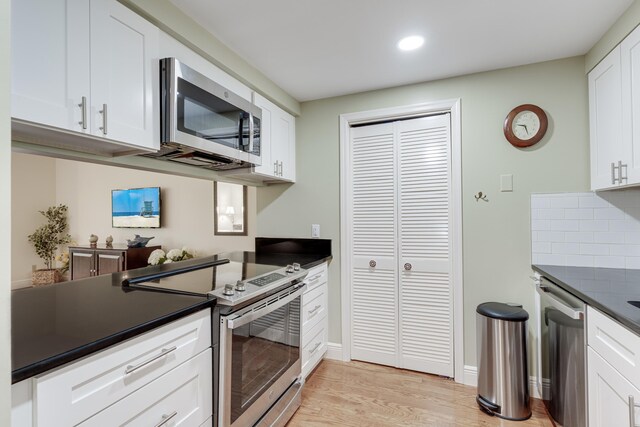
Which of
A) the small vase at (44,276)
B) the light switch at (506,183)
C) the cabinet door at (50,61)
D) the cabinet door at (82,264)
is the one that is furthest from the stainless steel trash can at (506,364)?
the small vase at (44,276)

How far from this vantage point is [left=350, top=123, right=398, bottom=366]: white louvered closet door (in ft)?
8.48

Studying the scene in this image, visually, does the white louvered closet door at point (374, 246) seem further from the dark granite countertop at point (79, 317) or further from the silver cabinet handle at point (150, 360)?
the silver cabinet handle at point (150, 360)

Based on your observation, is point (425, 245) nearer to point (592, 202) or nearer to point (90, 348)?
point (592, 202)

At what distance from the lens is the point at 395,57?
2.09 metres

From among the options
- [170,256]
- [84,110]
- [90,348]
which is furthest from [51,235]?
[90,348]

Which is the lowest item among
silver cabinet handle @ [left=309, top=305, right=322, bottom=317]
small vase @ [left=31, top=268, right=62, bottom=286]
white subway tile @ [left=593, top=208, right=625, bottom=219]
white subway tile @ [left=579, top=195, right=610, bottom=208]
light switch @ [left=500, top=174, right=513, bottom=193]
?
small vase @ [left=31, top=268, right=62, bottom=286]

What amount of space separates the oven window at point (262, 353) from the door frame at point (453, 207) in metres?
0.78

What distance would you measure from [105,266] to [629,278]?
17.1ft

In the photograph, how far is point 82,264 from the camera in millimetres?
4258

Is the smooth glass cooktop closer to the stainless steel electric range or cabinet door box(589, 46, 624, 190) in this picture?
the stainless steel electric range

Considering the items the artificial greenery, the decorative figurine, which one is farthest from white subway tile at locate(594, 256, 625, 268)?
the artificial greenery

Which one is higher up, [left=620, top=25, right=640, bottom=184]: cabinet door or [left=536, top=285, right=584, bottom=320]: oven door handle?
[left=620, top=25, right=640, bottom=184]: cabinet door

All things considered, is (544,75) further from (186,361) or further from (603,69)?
(186,361)

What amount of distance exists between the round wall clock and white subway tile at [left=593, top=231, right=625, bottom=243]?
2.48 ft
